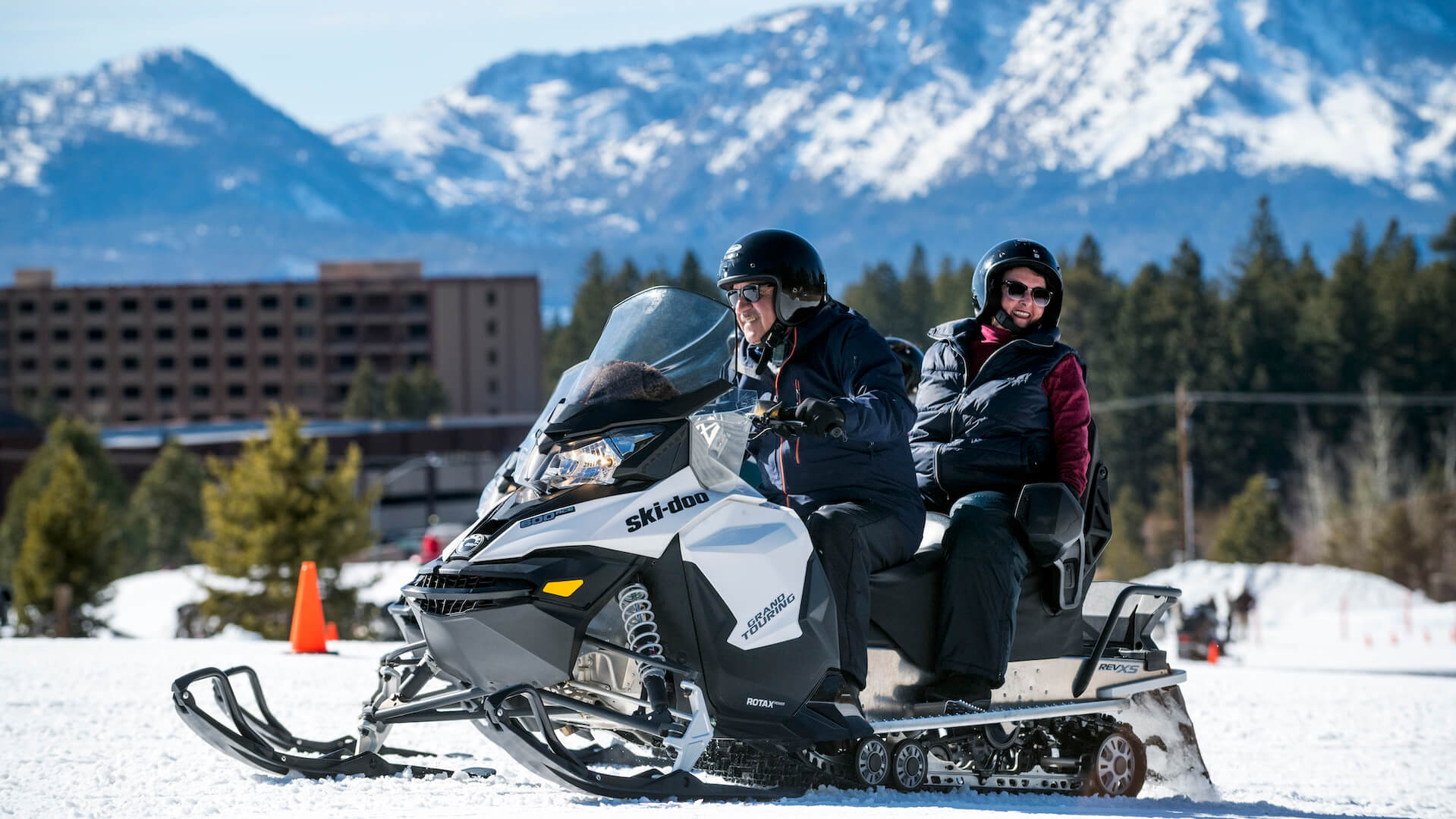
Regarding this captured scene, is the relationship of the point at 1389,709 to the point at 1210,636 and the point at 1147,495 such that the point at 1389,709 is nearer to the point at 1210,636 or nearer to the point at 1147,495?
the point at 1210,636

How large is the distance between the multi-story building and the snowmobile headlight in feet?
451

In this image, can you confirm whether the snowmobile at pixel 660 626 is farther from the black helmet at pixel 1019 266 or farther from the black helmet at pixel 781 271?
the black helmet at pixel 1019 266

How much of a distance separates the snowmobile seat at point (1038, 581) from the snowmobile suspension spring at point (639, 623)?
109 centimetres

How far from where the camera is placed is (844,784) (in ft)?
20.1

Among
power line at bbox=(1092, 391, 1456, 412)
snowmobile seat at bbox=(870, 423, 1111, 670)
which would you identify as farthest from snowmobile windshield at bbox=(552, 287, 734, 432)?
power line at bbox=(1092, 391, 1456, 412)

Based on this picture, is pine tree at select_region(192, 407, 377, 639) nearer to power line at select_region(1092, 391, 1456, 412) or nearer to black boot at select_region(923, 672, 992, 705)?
black boot at select_region(923, 672, 992, 705)

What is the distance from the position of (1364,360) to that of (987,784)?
101623 millimetres

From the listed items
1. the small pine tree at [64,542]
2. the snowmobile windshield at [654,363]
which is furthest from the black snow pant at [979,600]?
the small pine tree at [64,542]

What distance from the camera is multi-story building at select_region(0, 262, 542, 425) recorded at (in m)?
145

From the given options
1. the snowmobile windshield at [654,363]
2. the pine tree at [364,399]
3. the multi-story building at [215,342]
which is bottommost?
the snowmobile windshield at [654,363]

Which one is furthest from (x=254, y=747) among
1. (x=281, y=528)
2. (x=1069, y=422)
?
(x=281, y=528)

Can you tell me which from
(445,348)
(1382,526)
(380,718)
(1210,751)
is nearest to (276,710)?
(380,718)

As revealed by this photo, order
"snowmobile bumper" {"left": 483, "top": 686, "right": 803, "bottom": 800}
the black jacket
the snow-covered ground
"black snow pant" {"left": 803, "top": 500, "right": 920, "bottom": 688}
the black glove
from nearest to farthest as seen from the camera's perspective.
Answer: "snowmobile bumper" {"left": 483, "top": 686, "right": 803, "bottom": 800}, the black glove, the snow-covered ground, "black snow pant" {"left": 803, "top": 500, "right": 920, "bottom": 688}, the black jacket

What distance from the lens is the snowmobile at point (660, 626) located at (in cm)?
537
